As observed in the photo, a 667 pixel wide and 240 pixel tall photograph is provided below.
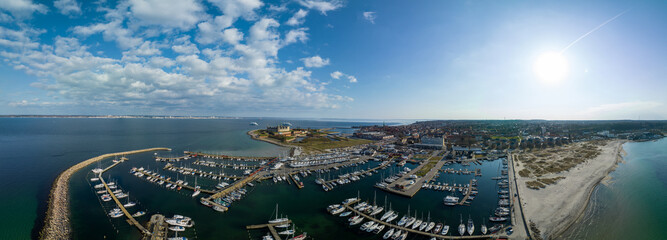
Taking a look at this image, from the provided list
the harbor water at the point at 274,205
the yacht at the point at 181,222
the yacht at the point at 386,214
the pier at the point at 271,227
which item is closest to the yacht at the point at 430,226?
the harbor water at the point at 274,205

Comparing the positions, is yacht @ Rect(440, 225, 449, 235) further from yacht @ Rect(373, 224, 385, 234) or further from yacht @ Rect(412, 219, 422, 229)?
yacht @ Rect(373, 224, 385, 234)

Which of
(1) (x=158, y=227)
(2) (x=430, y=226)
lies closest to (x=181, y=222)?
(1) (x=158, y=227)

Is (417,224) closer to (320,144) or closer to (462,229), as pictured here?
(462,229)

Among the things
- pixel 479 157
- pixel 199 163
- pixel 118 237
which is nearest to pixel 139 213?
pixel 118 237

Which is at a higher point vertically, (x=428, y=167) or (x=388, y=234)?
(x=428, y=167)

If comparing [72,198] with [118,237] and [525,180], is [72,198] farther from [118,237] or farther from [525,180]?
[525,180]

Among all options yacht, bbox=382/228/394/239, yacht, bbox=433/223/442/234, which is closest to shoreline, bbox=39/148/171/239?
yacht, bbox=382/228/394/239
